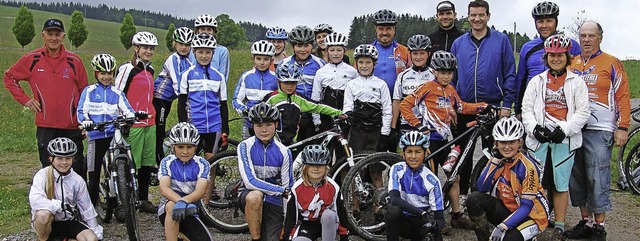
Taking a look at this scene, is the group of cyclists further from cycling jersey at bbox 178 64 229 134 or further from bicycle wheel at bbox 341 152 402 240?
bicycle wheel at bbox 341 152 402 240

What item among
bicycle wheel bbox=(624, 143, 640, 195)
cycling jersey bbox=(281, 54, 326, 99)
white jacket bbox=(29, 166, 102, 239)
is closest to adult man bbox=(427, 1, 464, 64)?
cycling jersey bbox=(281, 54, 326, 99)

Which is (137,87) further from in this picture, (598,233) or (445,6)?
(598,233)

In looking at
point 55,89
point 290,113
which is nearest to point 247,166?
point 290,113

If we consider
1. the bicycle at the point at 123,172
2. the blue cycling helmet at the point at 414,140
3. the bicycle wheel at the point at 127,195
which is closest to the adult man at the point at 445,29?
the blue cycling helmet at the point at 414,140

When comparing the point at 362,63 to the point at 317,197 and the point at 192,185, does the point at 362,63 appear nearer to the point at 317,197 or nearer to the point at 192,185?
the point at 317,197

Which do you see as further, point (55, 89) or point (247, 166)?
point (55, 89)

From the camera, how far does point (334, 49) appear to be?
729 cm

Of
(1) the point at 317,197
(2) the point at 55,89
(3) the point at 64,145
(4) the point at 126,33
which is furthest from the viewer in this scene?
(4) the point at 126,33

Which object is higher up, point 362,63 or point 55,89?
point 362,63

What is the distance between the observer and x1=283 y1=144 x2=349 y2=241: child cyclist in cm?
561

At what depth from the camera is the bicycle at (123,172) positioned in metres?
6.26

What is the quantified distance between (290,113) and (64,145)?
94.7 inches

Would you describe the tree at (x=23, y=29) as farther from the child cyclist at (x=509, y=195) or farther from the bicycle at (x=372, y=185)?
the child cyclist at (x=509, y=195)

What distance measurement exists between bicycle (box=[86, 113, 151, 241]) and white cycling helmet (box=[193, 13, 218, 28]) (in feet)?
6.25
